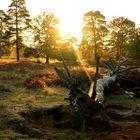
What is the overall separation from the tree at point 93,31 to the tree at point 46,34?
8832mm

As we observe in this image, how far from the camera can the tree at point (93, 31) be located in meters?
63.4

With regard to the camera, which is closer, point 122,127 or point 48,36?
point 122,127

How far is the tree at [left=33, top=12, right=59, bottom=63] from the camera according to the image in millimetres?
54128

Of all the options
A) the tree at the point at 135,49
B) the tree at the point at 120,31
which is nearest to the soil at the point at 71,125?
the tree at the point at 135,49

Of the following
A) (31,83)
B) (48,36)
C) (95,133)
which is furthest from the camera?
(48,36)

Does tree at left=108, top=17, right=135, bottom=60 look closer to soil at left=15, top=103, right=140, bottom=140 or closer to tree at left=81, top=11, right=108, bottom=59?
tree at left=81, top=11, right=108, bottom=59

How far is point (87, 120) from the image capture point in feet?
38.7

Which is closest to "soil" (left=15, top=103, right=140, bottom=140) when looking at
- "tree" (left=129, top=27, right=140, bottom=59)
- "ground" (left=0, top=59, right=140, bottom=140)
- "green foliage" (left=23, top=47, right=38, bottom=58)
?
"ground" (left=0, top=59, right=140, bottom=140)

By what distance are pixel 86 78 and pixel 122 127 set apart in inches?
517

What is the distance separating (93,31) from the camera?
209 feet

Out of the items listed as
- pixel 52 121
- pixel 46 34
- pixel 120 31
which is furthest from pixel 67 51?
pixel 52 121

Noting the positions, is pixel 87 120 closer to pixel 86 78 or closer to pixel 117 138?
pixel 117 138

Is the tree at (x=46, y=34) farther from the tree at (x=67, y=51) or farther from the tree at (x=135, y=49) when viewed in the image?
the tree at (x=135, y=49)

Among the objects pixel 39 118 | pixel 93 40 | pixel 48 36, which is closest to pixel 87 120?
pixel 39 118
